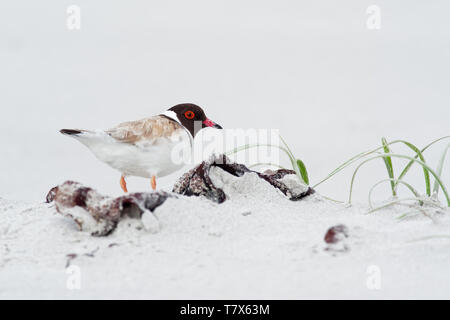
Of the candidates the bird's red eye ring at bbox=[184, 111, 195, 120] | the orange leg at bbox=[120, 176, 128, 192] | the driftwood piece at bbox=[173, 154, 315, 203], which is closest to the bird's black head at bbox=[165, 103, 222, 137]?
the bird's red eye ring at bbox=[184, 111, 195, 120]

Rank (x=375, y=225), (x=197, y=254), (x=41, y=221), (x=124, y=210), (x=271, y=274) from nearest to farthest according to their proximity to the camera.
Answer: (x=271, y=274) → (x=197, y=254) → (x=124, y=210) → (x=375, y=225) → (x=41, y=221)

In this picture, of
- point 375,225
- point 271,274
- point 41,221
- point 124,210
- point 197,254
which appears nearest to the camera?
point 271,274

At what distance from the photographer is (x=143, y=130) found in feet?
10.1

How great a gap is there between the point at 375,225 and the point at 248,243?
701 mm

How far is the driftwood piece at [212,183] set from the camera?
120 inches

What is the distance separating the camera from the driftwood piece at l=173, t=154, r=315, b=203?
3.05m

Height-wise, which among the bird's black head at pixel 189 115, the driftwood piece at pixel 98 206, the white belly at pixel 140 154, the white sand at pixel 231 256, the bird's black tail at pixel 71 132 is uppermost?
the bird's black head at pixel 189 115

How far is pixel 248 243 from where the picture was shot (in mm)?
2557

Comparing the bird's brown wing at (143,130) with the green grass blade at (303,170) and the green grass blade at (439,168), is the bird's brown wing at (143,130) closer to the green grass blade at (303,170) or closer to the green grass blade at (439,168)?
the green grass blade at (303,170)

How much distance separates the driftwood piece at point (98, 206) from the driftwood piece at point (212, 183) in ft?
1.12

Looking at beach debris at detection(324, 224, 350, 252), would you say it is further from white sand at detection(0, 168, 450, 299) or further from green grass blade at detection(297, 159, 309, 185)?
green grass blade at detection(297, 159, 309, 185)

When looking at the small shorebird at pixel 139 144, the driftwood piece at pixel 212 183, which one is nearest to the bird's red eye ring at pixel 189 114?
the small shorebird at pixel 139 144
